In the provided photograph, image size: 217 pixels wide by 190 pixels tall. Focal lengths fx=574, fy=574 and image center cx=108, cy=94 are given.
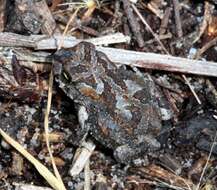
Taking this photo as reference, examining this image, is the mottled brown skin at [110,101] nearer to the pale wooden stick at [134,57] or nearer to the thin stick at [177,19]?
the pale wooden stick at [134,57]

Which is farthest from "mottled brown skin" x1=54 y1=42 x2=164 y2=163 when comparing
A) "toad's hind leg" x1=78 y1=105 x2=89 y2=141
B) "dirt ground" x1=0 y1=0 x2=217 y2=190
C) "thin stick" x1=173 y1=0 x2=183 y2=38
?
"thin stick" x1=173 y1=0 x2=183 y2=38

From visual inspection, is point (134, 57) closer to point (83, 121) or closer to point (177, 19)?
point (177, 19)

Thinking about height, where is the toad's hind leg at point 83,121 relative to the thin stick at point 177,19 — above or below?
below

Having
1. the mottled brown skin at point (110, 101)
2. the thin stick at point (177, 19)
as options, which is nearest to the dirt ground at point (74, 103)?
the thin stick at point (177, 19)

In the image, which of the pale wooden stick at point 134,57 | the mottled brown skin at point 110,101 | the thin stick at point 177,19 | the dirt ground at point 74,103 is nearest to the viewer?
the mottled brown skin at point 110,101

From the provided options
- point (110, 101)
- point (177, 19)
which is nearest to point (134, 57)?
Answer: point (110, 101)

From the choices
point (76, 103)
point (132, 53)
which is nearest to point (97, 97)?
point (76, 103)

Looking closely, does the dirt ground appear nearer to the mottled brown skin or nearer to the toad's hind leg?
the toad's hind leg

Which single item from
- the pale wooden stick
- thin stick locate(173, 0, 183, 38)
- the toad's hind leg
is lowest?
the toad's hind leg
